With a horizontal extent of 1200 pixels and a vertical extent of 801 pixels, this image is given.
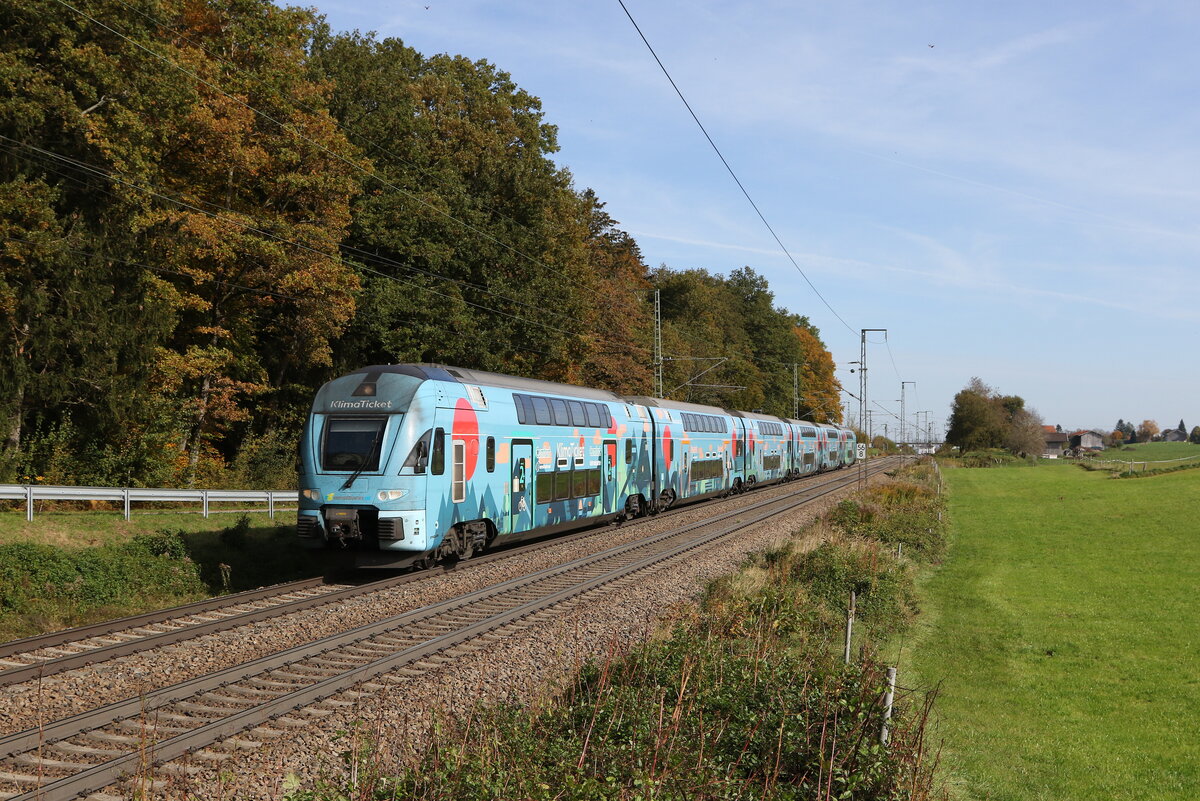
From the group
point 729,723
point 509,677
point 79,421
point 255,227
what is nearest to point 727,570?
point 509,677

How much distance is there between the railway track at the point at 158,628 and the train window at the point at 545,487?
4.67 metres

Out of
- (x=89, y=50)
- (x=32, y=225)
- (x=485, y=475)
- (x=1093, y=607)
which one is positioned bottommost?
(x=1093, y=607)

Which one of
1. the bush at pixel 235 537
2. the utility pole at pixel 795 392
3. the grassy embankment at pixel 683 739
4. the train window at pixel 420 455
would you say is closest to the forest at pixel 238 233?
the bush at pixel 235 537

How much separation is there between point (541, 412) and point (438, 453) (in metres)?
4.71

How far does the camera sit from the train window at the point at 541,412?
20.4m

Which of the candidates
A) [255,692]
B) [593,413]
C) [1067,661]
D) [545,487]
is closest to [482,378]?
[545,487]

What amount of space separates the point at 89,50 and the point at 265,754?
20845mm

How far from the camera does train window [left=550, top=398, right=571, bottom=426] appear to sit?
21406 mm

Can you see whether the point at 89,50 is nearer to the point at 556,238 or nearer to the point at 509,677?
the point at 509,677

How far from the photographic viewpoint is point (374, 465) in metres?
15.8

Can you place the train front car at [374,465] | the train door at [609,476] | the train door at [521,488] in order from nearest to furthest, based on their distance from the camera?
the train front car at [374,465] → the train door at [521,488] → the train door at [609,476]

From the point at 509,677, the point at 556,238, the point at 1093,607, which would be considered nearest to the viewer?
Answer: the point at 509,677

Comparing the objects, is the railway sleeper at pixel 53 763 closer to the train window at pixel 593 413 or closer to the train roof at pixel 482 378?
the train roof at pixel 482 378

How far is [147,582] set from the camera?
52.9ft
